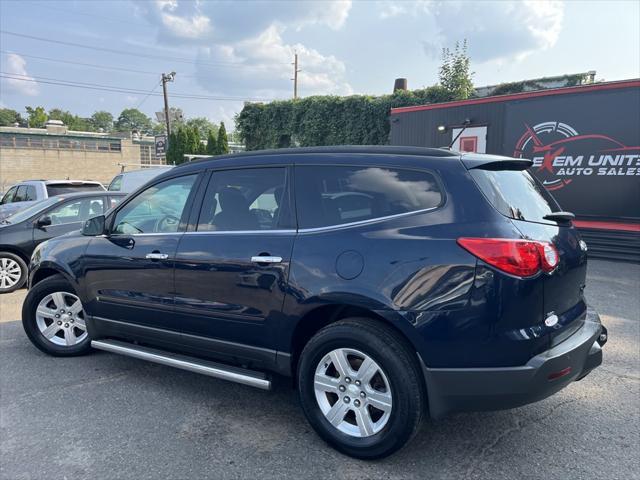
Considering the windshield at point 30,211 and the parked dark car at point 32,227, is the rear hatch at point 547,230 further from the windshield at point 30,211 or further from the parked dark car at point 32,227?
the windshield at point 30,211

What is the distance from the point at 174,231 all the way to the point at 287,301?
47.4 inches

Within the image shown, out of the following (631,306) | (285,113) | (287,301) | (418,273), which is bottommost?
(631,306)

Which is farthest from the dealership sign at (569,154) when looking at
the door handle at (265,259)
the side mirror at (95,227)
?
the side mirror at (95,227)

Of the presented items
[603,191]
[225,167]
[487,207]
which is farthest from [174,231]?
[603,191]

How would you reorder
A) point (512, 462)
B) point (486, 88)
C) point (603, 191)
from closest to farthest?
point (512, 462), point (603, 191), point (486, 88)

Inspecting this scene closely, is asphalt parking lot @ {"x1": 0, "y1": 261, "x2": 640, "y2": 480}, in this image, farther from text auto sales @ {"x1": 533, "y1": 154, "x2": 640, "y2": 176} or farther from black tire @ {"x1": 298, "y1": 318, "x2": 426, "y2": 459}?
text auto sales @ {"x1": 533, "y1": 154, "x2": 640, "y2": 176}

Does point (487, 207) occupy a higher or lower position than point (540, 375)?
higher

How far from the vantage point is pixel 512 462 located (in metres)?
2.72

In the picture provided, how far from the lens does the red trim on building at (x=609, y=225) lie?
862 centimetres

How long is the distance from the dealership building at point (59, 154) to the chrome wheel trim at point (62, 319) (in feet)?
130

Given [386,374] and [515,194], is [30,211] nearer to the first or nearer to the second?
[386,374]

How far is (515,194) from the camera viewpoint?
9.11ft

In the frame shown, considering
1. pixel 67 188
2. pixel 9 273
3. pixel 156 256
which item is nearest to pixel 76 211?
pixel 9 273

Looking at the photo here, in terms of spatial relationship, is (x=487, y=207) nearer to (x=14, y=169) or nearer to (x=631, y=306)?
(x=631, y=306)
